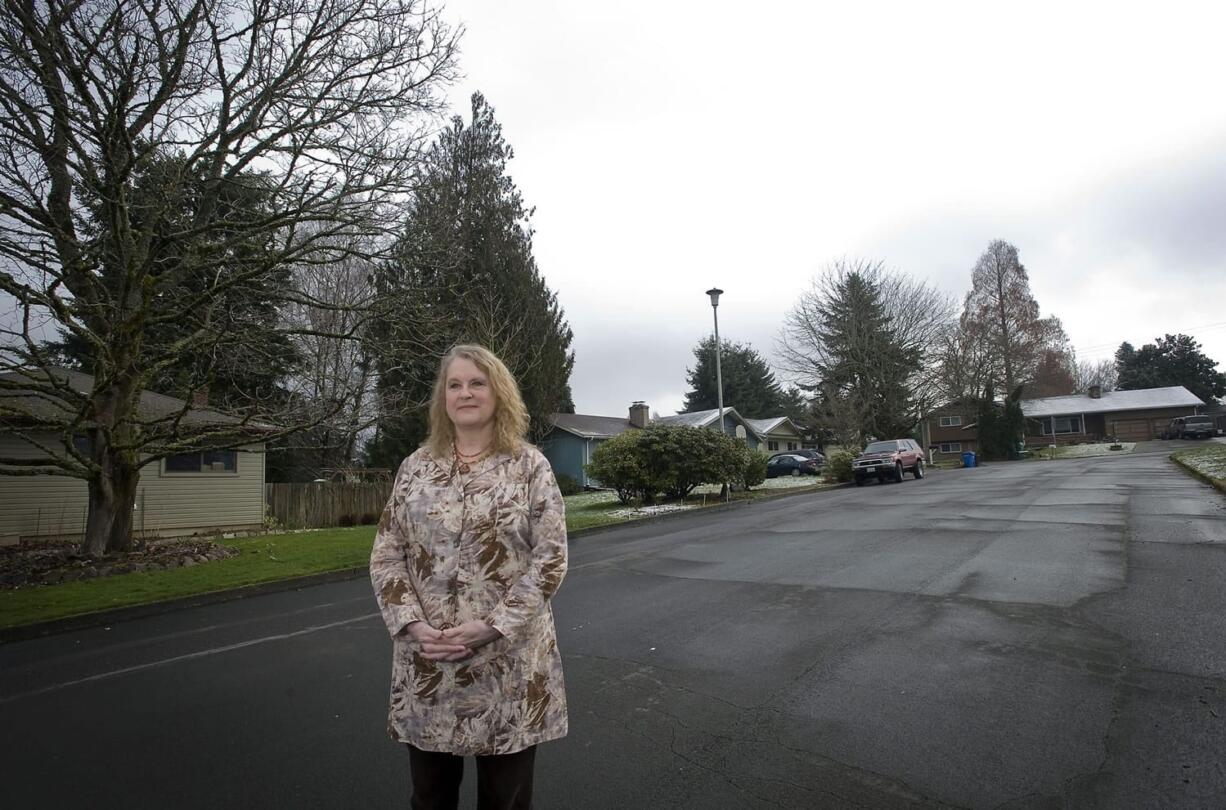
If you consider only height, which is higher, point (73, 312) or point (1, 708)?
point (73, 312)

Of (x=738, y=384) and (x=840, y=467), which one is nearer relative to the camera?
(x=840, y=467)

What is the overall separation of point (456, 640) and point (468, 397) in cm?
82

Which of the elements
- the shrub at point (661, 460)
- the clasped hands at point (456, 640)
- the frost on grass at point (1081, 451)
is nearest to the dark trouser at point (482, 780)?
the clasped hands at point (456, 640)

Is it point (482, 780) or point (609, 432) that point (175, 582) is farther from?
point (609, 432)

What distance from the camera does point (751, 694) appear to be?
416cm

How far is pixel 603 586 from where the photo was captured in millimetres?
7879

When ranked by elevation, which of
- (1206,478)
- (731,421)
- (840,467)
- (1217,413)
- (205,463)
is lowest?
(1206,478)

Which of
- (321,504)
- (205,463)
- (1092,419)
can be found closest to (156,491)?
(205,463)

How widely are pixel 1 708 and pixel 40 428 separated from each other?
7.33m

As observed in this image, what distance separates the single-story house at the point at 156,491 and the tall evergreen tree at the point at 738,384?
40728mm

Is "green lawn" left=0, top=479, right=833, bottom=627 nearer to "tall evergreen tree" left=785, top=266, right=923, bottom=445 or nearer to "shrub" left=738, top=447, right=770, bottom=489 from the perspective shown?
"shrub" left=738, top=447, right=770, bottom=489

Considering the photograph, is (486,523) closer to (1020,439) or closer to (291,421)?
→ (291,421)

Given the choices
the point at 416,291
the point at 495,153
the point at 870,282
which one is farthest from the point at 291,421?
the point at 870,282

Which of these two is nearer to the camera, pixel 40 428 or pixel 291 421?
pixel 40 428
